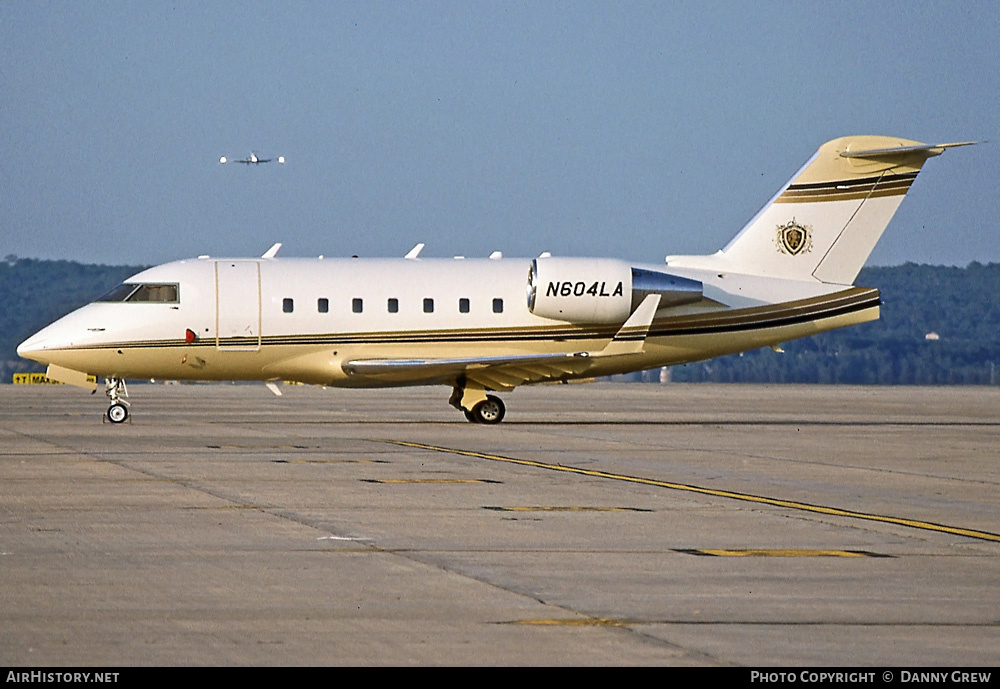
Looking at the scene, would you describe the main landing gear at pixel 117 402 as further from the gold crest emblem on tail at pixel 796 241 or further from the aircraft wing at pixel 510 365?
the gold crest emblem on tail at pixel 796 241

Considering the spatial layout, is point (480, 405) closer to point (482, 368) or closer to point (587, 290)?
point (482, 368)

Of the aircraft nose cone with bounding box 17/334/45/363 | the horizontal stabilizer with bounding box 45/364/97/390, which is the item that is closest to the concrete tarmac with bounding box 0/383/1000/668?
the aircraft nose cone with bounding box 17/334/45/363

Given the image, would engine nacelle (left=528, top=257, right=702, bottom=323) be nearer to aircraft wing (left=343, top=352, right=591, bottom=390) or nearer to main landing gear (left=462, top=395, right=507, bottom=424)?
aircraft wing (left=343, top=352, right=591, bottom=390)

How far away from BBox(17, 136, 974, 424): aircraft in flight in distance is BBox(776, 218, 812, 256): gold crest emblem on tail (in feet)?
0.52

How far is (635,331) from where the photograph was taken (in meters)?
34.4

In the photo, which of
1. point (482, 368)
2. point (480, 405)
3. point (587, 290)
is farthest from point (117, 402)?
point (587, 290)

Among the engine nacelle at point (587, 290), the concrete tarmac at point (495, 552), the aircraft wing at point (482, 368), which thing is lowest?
the concrete tarmac at point (495, 552)

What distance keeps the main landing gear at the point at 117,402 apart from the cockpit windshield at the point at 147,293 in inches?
78.3

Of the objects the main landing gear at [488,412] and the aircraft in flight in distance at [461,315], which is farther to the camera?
the main landing gear at [488,412]

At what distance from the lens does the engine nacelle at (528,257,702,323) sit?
3422 cm

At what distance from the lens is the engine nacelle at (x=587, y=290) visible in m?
34.2

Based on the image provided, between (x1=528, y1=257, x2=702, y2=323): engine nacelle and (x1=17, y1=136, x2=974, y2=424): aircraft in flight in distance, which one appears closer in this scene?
(x1=17, y1=136, x2=974, y2=424): aircraft in flight in distance

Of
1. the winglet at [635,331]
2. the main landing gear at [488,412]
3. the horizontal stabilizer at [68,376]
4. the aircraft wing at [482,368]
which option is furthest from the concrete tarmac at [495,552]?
the horizontal stabilizer at [68,376]

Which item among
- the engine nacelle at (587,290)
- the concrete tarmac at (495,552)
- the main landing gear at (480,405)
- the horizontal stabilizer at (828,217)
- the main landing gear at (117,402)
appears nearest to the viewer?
the concrete tarmac at (495,552)
